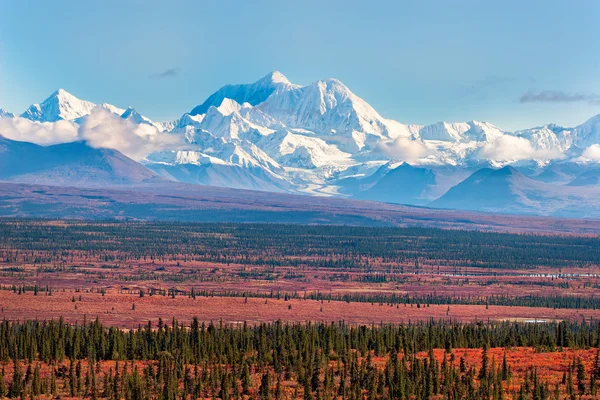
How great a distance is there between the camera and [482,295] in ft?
544

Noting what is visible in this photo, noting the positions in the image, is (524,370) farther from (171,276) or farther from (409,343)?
(171,276)

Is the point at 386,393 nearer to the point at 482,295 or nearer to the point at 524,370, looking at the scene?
the point at 524,370

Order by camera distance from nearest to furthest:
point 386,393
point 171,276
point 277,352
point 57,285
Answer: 1. point 386,393
2. point 277,352
3. point 57,285
4. point 171,276

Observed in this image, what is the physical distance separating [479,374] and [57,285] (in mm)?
98720

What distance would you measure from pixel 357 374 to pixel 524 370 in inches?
522

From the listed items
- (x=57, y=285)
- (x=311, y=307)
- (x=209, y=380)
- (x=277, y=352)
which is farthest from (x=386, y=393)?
(x=57, y=285)

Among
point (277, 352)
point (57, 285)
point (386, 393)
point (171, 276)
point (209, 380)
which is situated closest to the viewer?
point (386, 393)

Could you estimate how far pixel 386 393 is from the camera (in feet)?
215

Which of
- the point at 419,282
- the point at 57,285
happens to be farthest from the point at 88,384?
the point at 419,282

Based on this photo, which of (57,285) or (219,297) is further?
(57,285)

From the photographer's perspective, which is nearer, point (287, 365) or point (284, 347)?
point (287, 365)

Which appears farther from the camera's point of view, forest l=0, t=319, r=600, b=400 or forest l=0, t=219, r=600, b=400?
forest l=0, t=219, r=600, b=400

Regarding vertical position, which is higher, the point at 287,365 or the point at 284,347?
the point at 284,347

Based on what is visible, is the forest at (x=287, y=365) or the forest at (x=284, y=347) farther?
the forest at (x=284, y=347)
